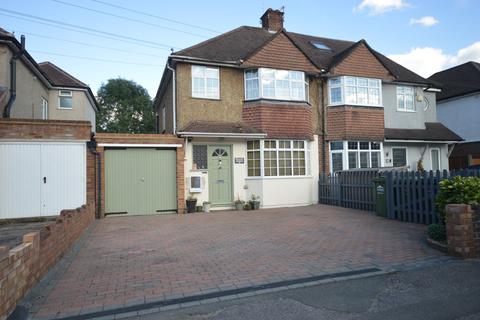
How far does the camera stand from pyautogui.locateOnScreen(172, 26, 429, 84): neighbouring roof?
14359mm

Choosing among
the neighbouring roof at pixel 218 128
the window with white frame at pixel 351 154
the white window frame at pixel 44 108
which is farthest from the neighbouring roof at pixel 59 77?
the window with white frame at pixel 351 154

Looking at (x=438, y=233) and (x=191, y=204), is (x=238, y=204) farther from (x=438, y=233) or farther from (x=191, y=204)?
(x=438, y=233)

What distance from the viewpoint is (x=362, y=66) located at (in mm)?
16500

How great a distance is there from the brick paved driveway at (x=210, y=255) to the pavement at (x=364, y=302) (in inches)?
20.1

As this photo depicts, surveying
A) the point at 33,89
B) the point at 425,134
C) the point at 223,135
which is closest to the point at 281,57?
the point at 223,135

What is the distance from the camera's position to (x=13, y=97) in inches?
496

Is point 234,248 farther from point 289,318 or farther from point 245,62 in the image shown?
point 245,62

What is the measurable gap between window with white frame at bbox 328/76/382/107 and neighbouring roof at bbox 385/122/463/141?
164cm

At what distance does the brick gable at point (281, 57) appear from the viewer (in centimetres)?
1459

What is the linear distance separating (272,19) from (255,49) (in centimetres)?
548

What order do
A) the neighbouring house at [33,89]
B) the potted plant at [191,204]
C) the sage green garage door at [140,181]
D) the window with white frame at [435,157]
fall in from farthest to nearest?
1. the window with white frame at [435,157]
2. the potted plant at [191,204]
3. the sage green garage door at [140,181]
4. the neighbouring house at [33,89]

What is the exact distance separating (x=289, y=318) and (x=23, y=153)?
10.4m

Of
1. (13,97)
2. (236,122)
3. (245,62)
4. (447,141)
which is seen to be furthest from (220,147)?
(447,141)

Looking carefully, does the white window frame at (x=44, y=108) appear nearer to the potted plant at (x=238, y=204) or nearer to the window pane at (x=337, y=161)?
the potted plant at (x=238, y=204)
